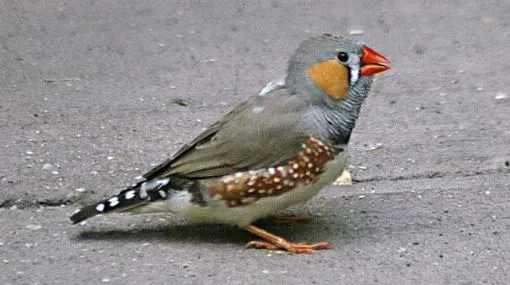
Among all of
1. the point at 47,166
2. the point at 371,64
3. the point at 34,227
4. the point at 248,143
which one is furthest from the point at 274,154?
the point at 47,166

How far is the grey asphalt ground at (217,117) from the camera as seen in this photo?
4270mm

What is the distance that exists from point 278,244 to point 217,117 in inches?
58.2

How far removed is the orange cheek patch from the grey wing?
0.11m

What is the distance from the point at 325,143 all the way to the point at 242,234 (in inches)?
21.2

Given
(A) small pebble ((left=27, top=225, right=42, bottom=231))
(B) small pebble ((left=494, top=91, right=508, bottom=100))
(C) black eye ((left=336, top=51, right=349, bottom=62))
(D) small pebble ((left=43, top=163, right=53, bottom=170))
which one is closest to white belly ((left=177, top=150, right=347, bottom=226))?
(C) black eye ((left=336, top=51, right=349, bottom=62))

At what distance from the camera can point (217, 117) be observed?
5.73 m

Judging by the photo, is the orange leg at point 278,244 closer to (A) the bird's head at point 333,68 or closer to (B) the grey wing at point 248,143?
(B) the grey wing at point 248,143

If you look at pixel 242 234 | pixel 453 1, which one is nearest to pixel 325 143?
Result: pixel 242 234

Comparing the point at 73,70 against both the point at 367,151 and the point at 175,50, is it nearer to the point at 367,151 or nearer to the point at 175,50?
the point at 175,50

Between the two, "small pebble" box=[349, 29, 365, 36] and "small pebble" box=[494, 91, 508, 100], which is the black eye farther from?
"small pebble" box=[349, 29, 365, 36]

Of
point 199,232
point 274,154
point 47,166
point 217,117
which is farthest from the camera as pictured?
point 217,117

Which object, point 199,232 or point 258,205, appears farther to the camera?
point 199,232

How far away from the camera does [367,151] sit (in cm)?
530

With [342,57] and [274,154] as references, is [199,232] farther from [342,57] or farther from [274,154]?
[342,57]
